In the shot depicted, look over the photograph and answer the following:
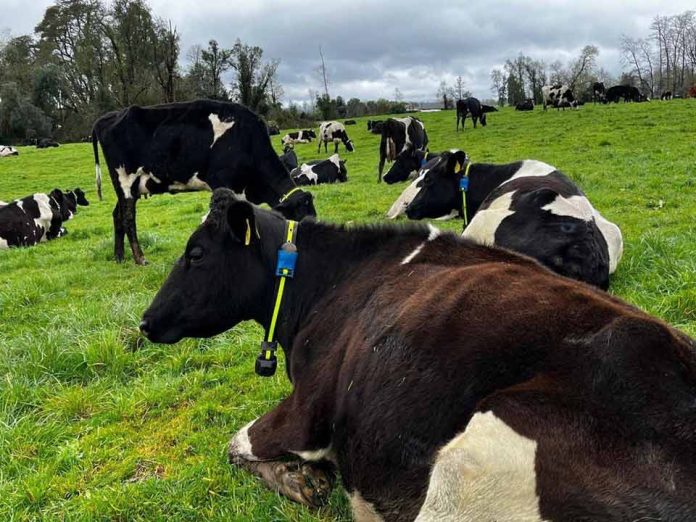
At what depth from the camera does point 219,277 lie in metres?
3.42

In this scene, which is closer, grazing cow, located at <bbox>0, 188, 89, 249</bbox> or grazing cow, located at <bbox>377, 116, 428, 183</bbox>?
grazing cow, located at <bbox>0, 188, 89, 249</bbox>

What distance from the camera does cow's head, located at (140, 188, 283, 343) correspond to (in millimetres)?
3393

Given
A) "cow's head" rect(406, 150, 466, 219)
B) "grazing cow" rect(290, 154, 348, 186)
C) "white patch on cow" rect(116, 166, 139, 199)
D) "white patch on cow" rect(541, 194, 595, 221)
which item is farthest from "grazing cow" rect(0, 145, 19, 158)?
"white patch on cow" rect(541, 194, 595, 221)

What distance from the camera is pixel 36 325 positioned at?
6230 mm

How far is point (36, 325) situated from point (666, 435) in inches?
245

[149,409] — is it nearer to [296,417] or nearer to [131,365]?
[131,365]

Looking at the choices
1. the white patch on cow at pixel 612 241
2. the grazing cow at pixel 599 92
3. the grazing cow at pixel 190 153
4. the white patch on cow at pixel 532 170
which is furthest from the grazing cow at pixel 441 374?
the grazing cow at pixel 599 92

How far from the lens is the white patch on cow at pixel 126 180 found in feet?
28.9

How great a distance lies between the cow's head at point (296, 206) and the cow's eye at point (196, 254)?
14.2ft

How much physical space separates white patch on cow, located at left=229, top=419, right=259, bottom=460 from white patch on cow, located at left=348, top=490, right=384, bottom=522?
26.7 inches

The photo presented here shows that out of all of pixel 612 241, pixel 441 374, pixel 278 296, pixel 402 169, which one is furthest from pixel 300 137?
pixel 441 374

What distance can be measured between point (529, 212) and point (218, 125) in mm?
4941

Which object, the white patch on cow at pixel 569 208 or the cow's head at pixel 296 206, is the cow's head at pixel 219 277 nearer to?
the white patch on cow at pixel 569 208

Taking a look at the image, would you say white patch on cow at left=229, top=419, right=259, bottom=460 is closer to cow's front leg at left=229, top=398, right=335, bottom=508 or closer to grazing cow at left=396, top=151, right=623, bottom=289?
cow's front leg at left=229, top=398, right=335, bottom=508
